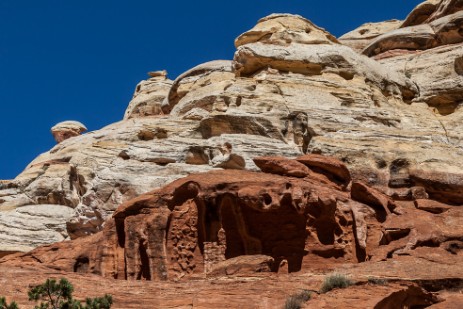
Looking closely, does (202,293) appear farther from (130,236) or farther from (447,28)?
(447,28)

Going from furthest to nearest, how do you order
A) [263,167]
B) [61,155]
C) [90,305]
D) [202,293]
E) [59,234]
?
[61,155] < [59,234] < [263,167] < [202,293] < [90,305]

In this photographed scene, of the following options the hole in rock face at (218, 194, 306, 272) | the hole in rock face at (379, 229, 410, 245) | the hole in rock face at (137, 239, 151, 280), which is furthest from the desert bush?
the hole in rock face at (379, 229, 410, 245)

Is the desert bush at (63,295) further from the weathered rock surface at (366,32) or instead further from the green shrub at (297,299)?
the weathered rock surface at (366,32)

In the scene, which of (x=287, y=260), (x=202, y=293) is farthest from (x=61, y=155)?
(x=202, y=293)

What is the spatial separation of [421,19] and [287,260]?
36.4 metres

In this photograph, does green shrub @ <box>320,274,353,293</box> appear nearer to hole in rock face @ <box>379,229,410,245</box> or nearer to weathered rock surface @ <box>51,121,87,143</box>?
hole in rock face @ <box>379,229,410,245</box>

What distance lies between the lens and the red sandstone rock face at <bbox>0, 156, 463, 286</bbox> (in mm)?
34875

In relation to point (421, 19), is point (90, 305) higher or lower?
lower

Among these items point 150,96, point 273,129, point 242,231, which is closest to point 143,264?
point 242,231

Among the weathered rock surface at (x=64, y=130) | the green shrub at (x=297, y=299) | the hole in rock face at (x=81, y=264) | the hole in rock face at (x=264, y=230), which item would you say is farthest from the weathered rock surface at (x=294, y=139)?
the weathered rock surface at (x=64, y=130)

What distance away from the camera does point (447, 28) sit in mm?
55812

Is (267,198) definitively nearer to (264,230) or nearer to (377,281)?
(264,230)

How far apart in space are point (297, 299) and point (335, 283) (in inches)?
66.5

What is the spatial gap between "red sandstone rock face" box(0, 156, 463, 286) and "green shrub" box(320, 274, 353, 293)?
590cm
